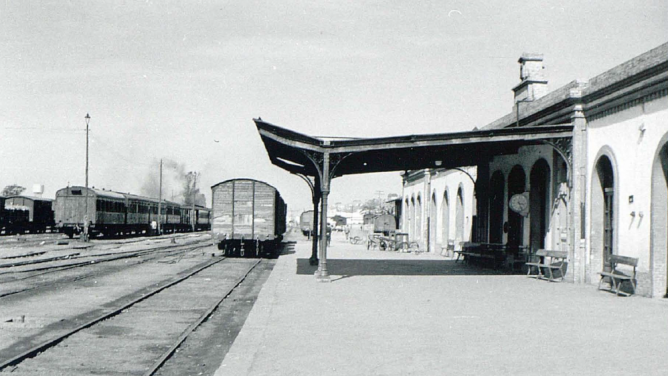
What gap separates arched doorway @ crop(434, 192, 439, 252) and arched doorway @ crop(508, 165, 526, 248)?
34.0ft

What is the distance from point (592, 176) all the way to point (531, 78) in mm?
8218

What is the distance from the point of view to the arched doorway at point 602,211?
15070 mm

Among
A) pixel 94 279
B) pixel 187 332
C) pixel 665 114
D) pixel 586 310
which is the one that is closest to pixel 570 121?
pixel 665 114

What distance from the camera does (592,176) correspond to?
15406 mm

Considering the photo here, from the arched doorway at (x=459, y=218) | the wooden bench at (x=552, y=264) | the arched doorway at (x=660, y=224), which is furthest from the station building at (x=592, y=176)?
the arched doorway at (x=459, y=218)

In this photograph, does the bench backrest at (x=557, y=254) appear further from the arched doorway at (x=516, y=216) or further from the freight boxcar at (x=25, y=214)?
the freight boxcar at (x=25, y=214)

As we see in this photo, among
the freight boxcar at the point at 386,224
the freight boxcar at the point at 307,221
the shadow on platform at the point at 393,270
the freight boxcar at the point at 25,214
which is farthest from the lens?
the freight boxcar at the point at 307,221

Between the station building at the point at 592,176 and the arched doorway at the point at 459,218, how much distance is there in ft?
12.1

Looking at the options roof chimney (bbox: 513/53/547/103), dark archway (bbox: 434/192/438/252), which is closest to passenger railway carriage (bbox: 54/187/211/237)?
dark archway (bbox: 434/192/438/252)

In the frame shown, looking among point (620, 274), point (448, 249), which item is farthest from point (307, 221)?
point (620, 274)

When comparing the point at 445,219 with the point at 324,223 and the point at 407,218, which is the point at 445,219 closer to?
the point at 407,218

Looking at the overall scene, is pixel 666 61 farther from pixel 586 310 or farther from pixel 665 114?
pixel 586 310

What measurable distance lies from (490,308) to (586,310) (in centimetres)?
155

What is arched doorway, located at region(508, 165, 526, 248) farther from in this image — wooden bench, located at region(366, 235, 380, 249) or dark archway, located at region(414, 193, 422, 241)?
wooden bench, located at region(366, 235, 380, 249)
